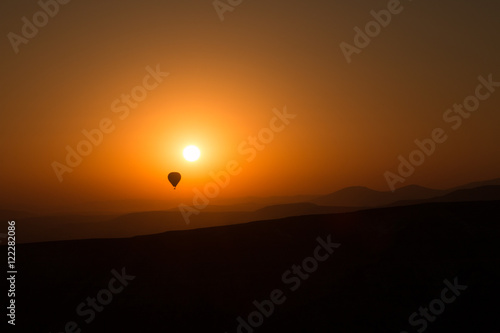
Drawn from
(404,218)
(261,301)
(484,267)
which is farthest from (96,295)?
(404,218)

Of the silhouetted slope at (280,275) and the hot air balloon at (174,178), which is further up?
the hot air balloon at (174,178)

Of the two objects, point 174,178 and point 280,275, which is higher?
point 174,178

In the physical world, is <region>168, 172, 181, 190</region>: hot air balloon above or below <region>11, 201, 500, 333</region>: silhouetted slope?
above

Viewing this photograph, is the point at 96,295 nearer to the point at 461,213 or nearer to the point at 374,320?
the point at 374,320

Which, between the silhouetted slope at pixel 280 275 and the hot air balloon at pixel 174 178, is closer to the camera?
the silhouetted slope at pixel 280 275

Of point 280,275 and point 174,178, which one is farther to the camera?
point 174,178
